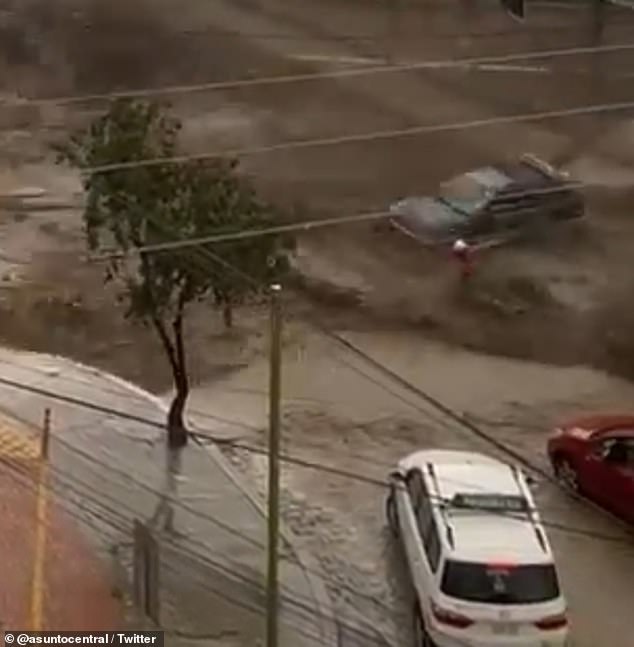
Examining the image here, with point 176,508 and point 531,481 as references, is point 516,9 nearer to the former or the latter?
point 531,481

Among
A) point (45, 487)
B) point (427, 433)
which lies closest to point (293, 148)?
point (427, 433)

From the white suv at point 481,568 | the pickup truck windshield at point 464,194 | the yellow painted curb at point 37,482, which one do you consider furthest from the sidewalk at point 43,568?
the pickup truck windshield at point 464,194

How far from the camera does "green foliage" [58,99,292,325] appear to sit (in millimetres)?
12531

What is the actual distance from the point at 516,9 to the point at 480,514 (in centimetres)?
1459

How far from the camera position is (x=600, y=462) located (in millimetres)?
12734

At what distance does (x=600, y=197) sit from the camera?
19.4 m

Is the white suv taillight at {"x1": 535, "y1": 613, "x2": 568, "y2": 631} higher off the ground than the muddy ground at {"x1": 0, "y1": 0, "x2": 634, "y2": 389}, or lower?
lower

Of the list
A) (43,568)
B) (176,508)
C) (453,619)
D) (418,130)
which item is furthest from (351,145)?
(453,619)

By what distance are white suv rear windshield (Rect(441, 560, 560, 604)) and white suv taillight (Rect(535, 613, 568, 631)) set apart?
0.37 ft

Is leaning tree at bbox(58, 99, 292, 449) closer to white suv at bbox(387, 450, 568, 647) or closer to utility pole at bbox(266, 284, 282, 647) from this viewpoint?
white suv at bbox(387, 450, 568, 647)

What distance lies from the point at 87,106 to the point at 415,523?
11368 mm

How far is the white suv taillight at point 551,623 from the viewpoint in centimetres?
1070

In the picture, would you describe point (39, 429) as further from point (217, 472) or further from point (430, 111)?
point (430, 111)

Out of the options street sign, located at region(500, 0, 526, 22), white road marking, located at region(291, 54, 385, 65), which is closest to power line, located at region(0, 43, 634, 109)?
white road marking, located at region(291, 54, 385, 65)
